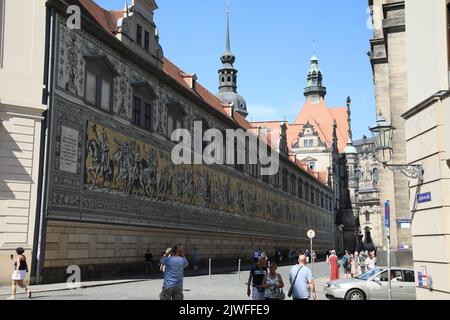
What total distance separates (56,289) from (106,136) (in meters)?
7.86

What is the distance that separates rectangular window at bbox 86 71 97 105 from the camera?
2312 centimetres

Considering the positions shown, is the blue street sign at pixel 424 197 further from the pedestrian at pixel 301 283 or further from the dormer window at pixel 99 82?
the dormer window at pixel 99 82

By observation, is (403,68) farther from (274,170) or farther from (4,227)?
(274,170)

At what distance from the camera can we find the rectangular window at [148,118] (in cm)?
2827

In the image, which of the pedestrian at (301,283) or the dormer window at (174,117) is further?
the dormer window at (174,117)

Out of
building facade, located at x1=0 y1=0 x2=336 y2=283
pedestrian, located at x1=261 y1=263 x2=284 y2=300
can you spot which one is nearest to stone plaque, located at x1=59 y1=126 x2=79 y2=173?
building facade, located at x1=0 y1=0 x2=336 y2=283

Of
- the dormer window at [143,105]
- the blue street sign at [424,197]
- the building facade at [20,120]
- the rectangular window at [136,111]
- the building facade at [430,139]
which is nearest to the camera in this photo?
A: the building facade at [430,139]

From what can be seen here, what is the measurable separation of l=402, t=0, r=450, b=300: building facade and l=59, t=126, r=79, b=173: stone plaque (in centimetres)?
1337

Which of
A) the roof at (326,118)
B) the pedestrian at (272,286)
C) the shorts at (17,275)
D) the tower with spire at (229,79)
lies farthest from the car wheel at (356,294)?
the roof at (326,118)

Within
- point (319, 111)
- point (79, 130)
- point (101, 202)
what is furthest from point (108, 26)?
point (319, 111)

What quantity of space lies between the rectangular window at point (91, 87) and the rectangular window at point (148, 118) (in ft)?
16.0

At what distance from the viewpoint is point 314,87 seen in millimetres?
105500

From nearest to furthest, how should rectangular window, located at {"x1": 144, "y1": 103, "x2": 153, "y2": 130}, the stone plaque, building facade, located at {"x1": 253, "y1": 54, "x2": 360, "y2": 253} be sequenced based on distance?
1. the stone plaque
2. rectangular window, located at {"x1": 144, "y1": 103, "x2": 153, "y2": 130}
3. building facade, located at {"x1": 253, "y1": 54, "x2": 360, "y2": 253}

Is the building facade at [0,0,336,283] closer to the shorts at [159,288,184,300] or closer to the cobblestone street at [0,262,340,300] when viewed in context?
the cobblestone street at [0,262,340,300]
